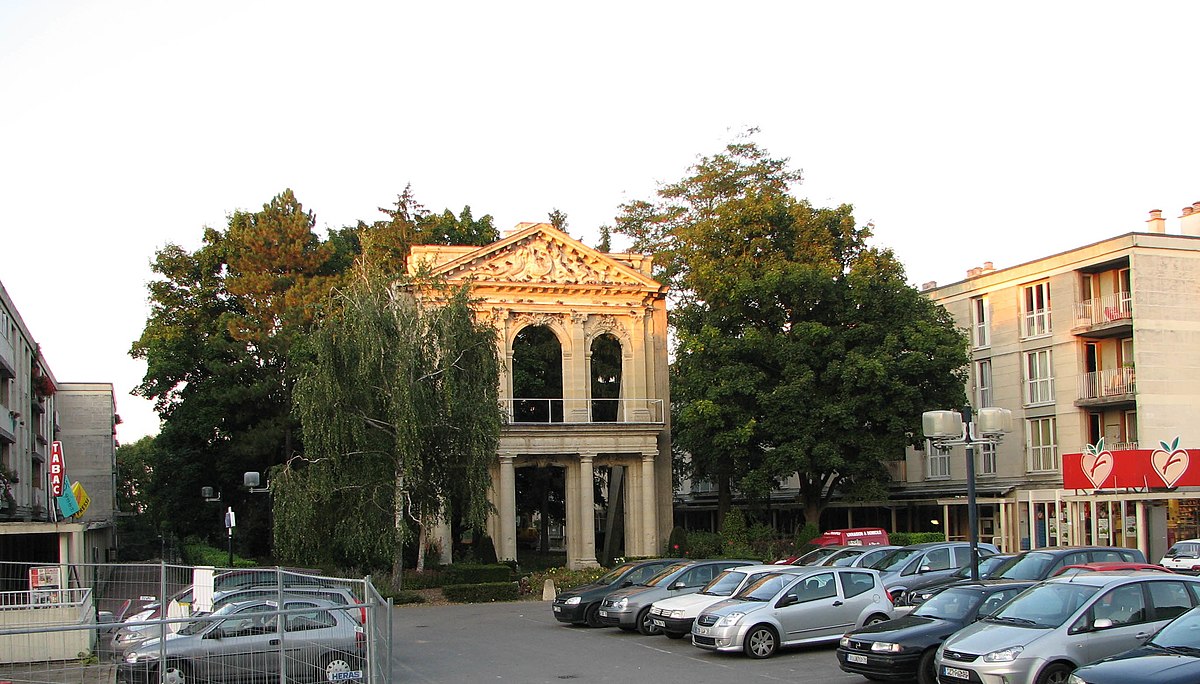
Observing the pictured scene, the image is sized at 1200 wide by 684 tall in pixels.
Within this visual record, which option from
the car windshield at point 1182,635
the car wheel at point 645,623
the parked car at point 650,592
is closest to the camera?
the car windshield at point 1182,635

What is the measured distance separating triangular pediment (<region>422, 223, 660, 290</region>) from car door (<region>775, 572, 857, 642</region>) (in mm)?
26875

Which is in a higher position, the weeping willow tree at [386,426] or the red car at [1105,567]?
the weeping willow tree at [386,426]

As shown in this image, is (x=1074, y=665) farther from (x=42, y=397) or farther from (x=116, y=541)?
(x=116, y=541)

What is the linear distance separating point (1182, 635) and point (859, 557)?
14.3m

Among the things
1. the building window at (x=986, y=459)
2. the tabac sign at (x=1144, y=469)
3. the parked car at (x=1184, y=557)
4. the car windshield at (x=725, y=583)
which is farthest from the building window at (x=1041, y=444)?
the car windshield at (x=725, y=583)

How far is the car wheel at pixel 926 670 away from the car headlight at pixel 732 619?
4412 mm

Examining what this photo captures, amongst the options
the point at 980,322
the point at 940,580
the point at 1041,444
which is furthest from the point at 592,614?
the point at 980,322

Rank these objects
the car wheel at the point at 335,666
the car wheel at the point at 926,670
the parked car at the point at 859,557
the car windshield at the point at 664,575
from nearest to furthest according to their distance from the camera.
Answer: the car wheel at the point at 335,666, the car wheel at the point at 926,670, the car windshield at the point at 664,575, the parked car at the point at 859,557

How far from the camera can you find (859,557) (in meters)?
27.3

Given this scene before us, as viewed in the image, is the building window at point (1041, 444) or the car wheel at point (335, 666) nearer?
the car wheel at point (335, 666)

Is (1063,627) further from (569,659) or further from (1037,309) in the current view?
(1037,309)

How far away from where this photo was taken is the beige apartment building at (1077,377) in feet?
137

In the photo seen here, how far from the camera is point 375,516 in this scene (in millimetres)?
35625

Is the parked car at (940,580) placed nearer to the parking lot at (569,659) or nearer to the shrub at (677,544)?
the parking lot at (569,659)
